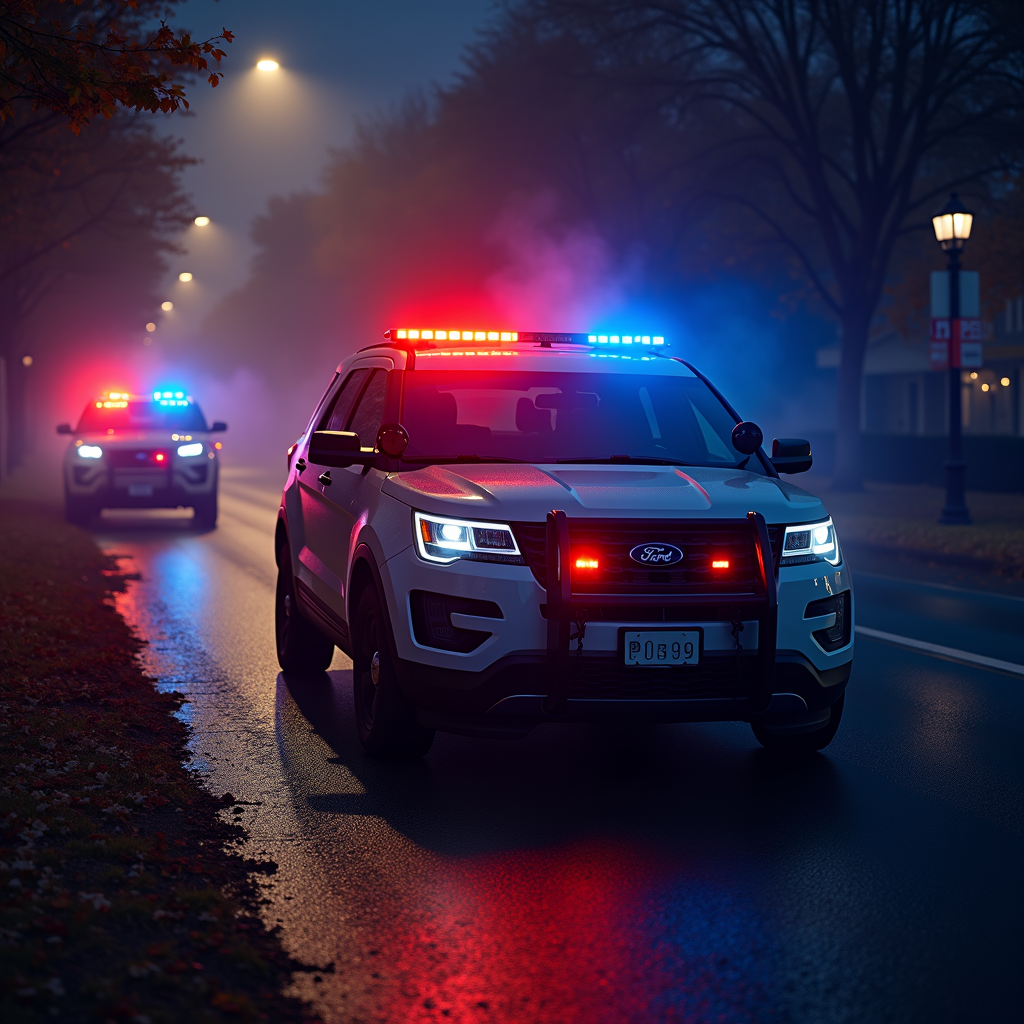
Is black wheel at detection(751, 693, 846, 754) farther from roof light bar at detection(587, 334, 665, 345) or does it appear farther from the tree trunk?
the tree trunk

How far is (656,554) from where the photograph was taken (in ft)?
20.7

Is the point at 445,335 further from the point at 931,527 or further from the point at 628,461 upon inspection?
the point at 931,527

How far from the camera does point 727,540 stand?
6441 mm

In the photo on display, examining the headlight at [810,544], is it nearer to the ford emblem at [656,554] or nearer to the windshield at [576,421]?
the ford emblem at [656,554]

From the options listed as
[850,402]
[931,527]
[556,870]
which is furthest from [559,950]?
[850,402]

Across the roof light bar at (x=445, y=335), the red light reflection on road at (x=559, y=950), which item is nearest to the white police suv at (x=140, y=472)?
the roof light bar at (x=445, y=335)

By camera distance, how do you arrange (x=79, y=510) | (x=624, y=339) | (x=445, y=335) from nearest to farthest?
(x=445, y=335), (x=624, y=339), (x=79, y=510)

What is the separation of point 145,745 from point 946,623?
757cm

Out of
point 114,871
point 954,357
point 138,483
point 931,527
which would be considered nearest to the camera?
point 114,871

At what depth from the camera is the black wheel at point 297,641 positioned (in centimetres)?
969

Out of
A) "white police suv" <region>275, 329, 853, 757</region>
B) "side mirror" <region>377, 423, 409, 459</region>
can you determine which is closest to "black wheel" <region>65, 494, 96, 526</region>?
"white police suv" <region>275, 329, 853, 757</region>

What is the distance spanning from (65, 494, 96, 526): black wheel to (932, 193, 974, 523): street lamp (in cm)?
1288

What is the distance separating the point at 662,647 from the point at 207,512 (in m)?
17.3

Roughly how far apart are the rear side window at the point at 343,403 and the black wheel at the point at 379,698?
1.96 m
